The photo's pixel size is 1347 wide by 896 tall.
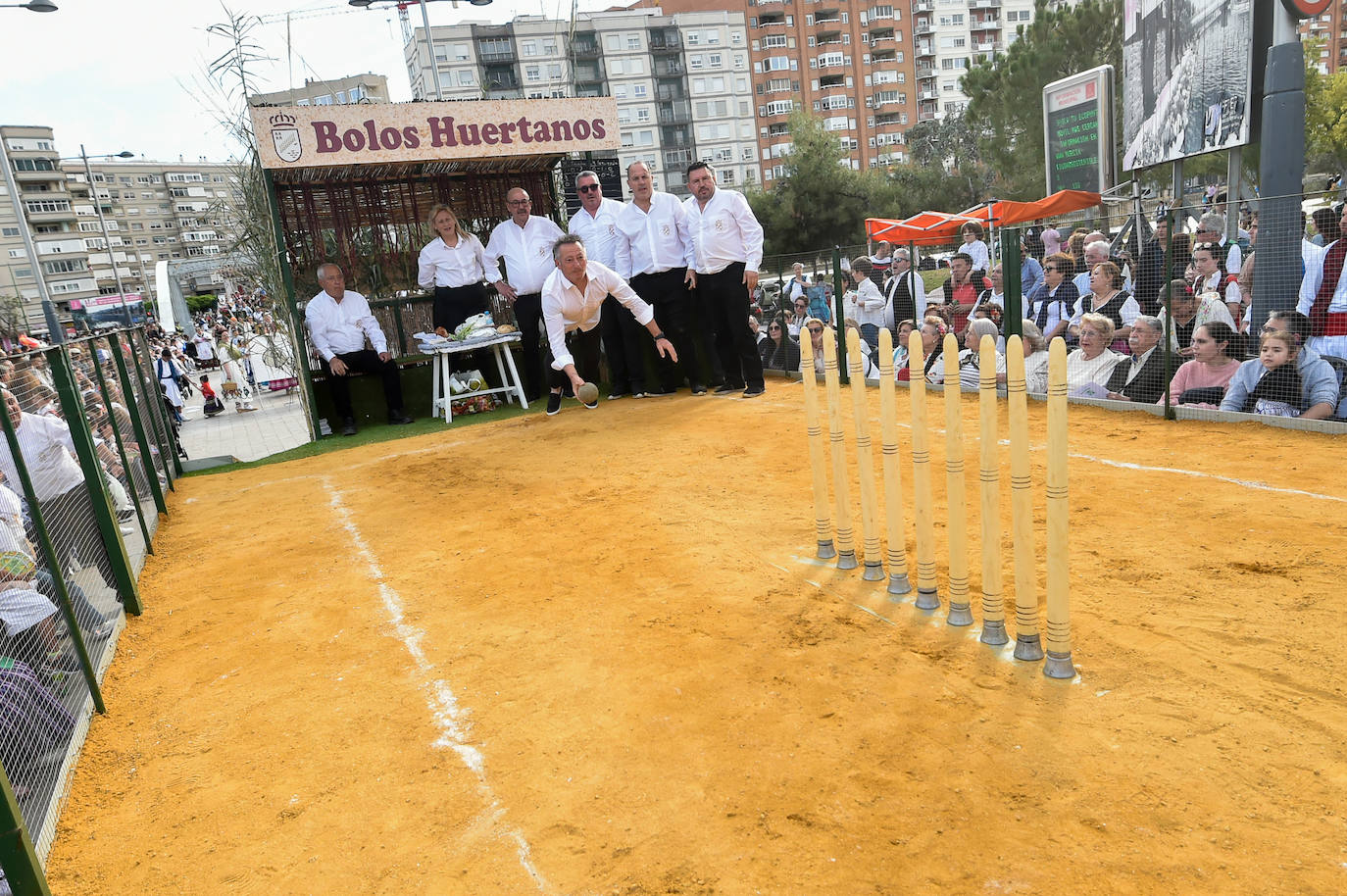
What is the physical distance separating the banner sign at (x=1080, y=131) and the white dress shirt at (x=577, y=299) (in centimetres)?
1575

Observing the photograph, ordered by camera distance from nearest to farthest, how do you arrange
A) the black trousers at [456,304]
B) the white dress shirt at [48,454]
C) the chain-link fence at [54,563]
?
the chain-link fence at [54,563]
the white dress shirt at [48,454]
the black trousers at [456,304]

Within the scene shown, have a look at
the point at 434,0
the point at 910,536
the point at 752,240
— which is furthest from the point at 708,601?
the point at 434,0

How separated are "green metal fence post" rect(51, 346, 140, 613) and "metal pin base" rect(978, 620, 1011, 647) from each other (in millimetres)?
4602

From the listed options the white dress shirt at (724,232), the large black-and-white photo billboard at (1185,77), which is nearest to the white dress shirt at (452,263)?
the white dress shirt at (724,232)

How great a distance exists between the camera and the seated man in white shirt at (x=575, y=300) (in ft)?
28.5

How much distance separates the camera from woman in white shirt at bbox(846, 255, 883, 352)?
32.0 feet

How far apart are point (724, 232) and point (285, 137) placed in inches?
183

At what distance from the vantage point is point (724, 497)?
5871 mm

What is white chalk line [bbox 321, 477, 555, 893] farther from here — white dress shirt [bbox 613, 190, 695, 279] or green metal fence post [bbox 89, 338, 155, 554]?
white dress shirt [bbox 613, 190, 695, 279]

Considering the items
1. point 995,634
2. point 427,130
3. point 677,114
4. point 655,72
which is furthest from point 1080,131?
point 655,72

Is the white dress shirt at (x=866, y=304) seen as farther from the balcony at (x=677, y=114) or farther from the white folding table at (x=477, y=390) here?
the balcony at (x=677, y=114)

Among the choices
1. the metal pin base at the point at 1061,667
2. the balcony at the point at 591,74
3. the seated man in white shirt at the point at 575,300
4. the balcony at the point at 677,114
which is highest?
the balcony at the point at 591,74

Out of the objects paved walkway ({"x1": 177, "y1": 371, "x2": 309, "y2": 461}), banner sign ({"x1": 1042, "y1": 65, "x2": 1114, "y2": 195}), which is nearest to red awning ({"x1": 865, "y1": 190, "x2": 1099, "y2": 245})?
banner sign ({"x1": 1042, "y1": 65, "x2": 1114, "y2": 195})

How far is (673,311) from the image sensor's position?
9773 millimetres
